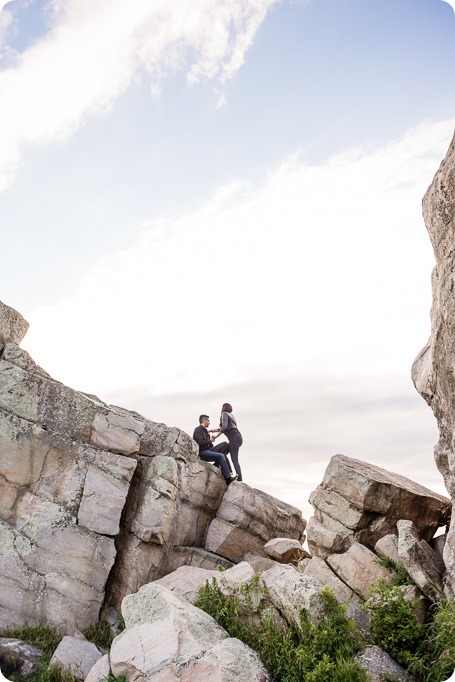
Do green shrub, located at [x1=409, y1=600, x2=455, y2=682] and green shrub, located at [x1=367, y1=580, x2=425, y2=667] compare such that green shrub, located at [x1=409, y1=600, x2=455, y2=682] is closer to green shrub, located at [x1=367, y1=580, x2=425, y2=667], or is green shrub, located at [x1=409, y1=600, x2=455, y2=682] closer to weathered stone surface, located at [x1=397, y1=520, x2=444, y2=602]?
green shrub, located at [x1=367, y1=580, x2=425, y2=667]

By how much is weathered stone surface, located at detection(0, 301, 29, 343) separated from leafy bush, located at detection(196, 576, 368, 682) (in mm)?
11929

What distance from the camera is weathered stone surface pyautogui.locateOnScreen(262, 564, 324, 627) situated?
568 inches

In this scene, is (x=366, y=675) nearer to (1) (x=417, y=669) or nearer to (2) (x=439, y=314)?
(1) (x=417, y=669)

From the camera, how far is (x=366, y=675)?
509 inches

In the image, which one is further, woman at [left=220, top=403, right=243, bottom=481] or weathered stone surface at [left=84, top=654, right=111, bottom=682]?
woman at [left=220, top=403, right=243, bottom=481]

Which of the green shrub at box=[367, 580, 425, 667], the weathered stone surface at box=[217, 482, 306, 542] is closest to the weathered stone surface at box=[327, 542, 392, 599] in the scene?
the green shrub at box=[367, 580, 425, 667]

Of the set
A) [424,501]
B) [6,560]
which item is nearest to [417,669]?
[424,501]

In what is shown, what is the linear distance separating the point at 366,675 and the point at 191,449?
11.7 metres

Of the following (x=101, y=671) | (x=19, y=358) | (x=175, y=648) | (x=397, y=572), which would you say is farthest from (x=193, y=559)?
(x=19, y=358)

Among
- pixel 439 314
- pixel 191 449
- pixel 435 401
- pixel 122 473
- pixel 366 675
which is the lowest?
pixel 366 675

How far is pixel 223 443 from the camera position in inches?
984

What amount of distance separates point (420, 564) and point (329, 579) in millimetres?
3334

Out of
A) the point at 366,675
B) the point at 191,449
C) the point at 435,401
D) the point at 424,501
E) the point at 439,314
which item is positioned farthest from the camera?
the point at 191,449

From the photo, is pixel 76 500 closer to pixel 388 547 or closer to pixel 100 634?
pixel 100 634
